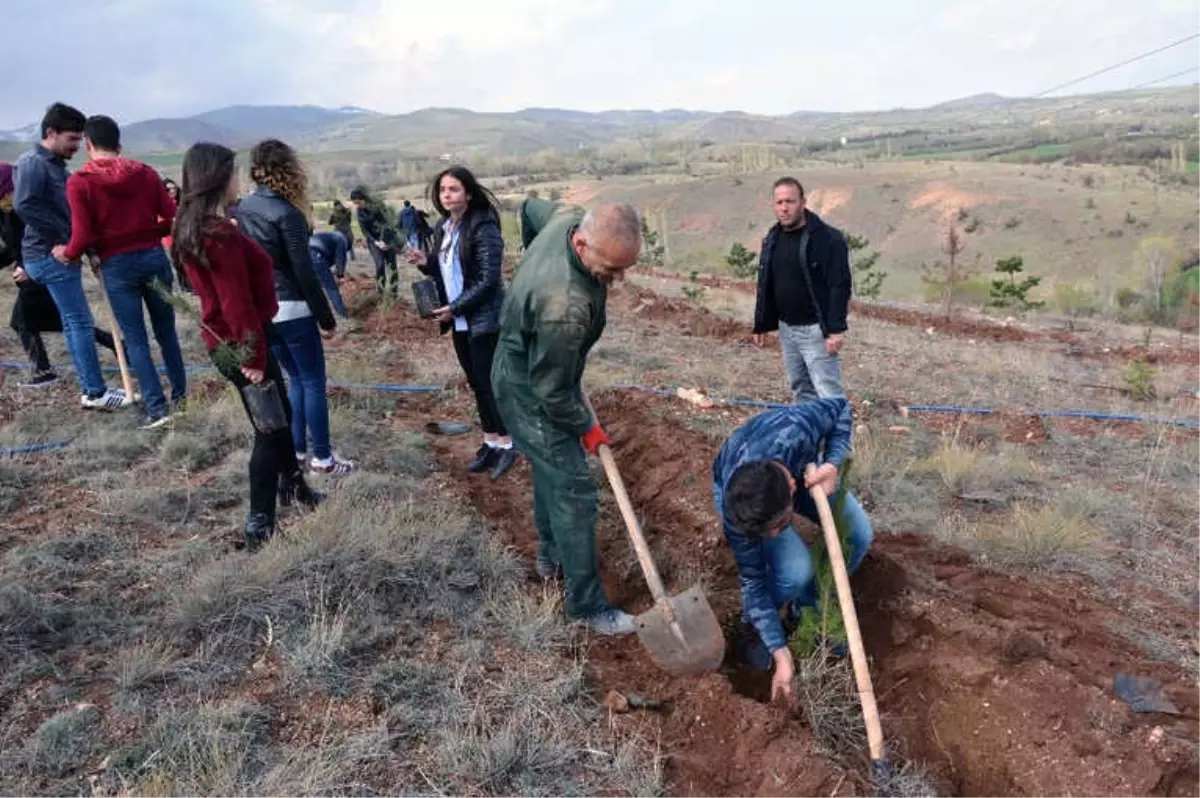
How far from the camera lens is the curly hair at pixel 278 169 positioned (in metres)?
3.94

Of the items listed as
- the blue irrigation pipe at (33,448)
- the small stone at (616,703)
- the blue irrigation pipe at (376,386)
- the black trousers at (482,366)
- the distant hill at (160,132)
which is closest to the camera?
the small stone at (616,703)

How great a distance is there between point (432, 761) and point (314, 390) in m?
2.39

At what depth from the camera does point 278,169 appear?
13.0 ft

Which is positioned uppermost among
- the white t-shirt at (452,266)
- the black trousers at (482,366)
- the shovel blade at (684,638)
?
the white t-shirt at (452,266)

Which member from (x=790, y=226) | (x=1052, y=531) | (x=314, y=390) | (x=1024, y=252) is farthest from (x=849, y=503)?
(x=1024, y=252)

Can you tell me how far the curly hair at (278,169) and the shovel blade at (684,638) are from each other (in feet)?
8.87

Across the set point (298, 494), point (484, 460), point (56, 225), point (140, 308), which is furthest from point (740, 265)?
point (298, 494)

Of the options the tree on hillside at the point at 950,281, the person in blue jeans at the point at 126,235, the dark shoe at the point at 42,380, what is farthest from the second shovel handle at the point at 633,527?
the tree on hillside at the point at 950,281

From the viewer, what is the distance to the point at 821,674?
→ 2.93 meters

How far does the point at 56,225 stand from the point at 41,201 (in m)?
0.16

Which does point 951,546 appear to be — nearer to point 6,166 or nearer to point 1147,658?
point 1147,658

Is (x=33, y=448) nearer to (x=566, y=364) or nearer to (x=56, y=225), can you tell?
(x=56, y=225)

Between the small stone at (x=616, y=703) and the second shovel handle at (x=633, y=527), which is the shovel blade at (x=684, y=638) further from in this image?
the small stone at (x=616, y=703)

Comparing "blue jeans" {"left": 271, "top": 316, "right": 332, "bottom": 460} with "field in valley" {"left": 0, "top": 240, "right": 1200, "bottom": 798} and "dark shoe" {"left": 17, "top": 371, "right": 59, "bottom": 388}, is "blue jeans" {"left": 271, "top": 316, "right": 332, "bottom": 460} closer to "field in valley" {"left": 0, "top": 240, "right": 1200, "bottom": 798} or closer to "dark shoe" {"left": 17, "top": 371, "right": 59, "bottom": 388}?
"field in valley" {"left": 0, "top": 240, "right": 1200, "bottom": 798}
